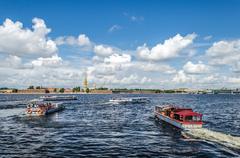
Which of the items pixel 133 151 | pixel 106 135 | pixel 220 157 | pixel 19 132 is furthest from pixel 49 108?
pixel 220 157

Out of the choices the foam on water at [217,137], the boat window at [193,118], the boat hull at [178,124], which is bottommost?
the foam on water at [217,137]

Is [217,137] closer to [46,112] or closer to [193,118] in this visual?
[193,118]

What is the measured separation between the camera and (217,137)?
55.7 meters

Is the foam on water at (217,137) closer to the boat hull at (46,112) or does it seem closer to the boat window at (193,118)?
the boat window at (193,118)

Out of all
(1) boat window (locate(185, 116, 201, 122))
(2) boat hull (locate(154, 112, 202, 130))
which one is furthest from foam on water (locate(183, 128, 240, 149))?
(1) boat window (locate(185, 116, 201, 122))

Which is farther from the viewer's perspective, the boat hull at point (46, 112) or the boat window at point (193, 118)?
the boat hull at point (46, 112)

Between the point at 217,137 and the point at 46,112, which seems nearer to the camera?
the point at 217,137

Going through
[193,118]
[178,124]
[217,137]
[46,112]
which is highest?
[193,118]

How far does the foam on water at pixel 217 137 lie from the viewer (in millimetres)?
50050

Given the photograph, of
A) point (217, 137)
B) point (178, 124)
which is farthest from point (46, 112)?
point (217, 137)

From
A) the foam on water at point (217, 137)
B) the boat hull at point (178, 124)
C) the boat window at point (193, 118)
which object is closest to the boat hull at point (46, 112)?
the boat hull at point (178, 124)

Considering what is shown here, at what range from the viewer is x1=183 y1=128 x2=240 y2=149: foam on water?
1970 inches

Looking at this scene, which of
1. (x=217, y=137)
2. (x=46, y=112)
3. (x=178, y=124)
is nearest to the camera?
(x=217, y=137)

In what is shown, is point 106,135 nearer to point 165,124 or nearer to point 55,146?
point 55,146
